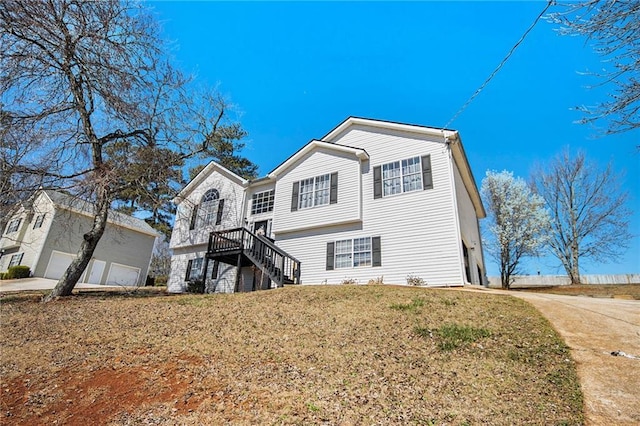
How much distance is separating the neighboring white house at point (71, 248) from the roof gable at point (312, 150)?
11.5m

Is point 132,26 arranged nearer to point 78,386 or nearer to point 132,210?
point 78,386

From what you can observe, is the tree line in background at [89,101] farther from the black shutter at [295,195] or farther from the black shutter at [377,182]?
the black shutter at [377,182]

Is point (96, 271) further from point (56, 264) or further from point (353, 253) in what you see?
point (353, 253)

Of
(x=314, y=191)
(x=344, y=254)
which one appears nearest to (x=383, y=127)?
(x=314, y=191)

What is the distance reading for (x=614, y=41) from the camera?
4391 mm

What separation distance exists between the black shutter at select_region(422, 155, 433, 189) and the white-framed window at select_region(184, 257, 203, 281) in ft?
43.2

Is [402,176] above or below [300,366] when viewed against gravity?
above

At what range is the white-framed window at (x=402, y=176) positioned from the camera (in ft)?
44.0

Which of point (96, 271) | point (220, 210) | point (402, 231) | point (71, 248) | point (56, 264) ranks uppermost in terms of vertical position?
point (220, 210)

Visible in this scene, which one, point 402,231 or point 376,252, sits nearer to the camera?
point 402,231

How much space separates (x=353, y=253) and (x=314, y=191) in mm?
3832

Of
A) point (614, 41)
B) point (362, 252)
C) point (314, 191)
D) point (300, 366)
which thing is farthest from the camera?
point (314, 191)

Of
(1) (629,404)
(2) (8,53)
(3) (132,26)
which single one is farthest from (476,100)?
(2) (8,53)

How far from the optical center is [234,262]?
15.8m
